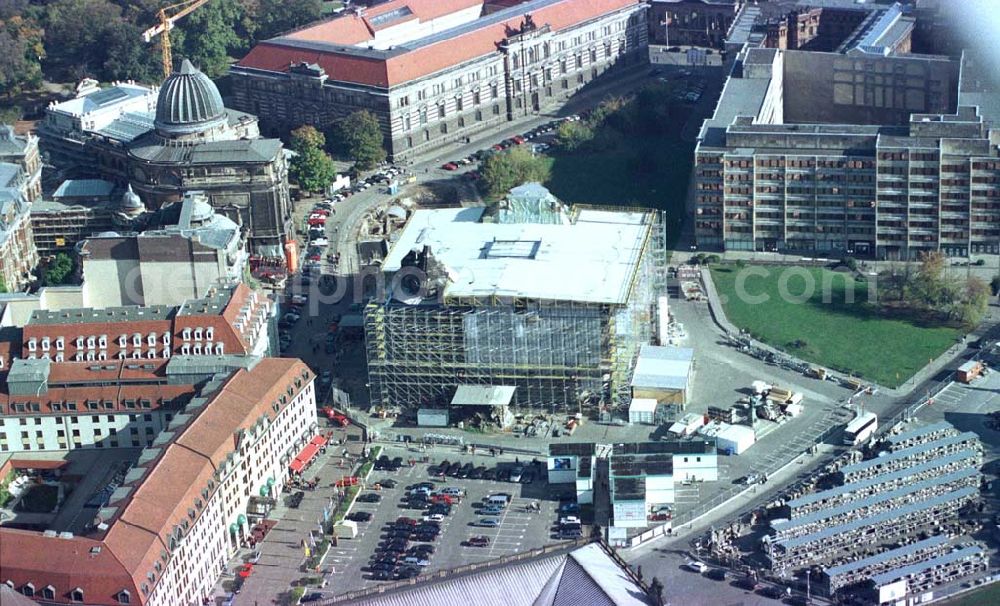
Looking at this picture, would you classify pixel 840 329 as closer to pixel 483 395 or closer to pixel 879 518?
pixel 879 518

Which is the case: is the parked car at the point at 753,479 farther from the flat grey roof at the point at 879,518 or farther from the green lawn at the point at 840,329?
the green lawn at the point at 840,329

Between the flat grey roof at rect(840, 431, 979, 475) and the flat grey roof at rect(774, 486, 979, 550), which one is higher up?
the flat grey roof at rect(840, 431, 979, 475)

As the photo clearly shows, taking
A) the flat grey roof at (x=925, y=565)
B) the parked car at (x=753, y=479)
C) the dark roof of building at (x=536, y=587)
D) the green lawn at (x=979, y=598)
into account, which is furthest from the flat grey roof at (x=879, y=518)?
the dark roof of building at (x=536, y=587)

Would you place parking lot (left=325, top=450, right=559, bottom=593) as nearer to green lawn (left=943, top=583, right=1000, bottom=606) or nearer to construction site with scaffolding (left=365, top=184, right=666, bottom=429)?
construction site with scaffolding (left=365, top=184, right=666, bottom=429)

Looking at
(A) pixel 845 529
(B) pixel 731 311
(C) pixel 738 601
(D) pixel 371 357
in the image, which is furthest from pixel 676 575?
A: (B) pixel 731 311

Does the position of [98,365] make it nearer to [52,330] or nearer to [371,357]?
[52,330]

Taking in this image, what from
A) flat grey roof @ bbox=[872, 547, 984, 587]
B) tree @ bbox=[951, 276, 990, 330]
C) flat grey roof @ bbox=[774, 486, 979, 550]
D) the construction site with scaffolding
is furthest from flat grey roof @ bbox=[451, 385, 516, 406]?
tree @ bbox=[951, 276, 990, 330]
